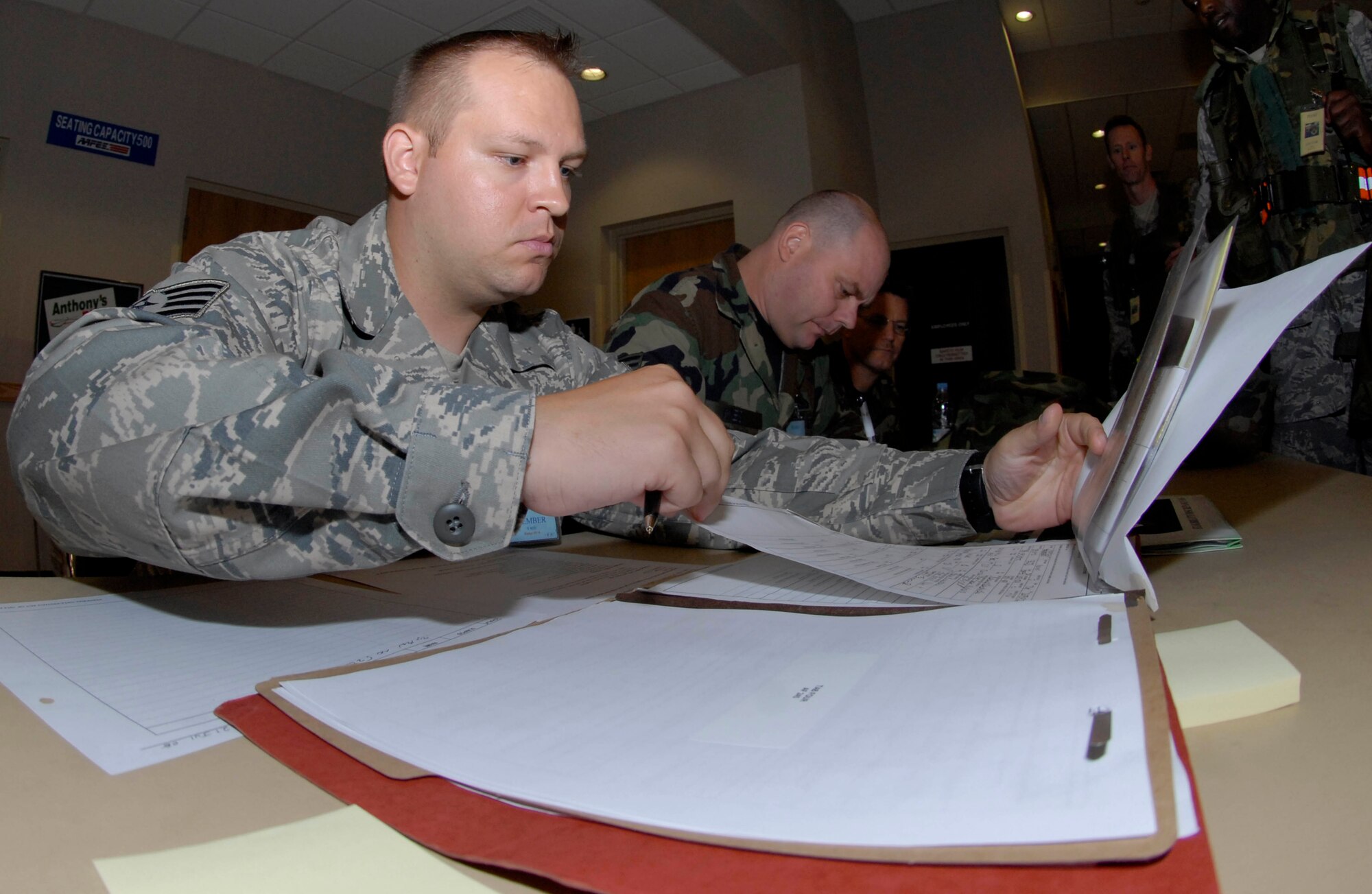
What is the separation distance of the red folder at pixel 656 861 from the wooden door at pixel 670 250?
4.17m

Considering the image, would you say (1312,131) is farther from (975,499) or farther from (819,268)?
(975,499)

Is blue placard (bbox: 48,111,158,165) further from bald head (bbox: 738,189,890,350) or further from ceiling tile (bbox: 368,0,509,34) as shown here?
bald head (bbox: 738,189,890,350)

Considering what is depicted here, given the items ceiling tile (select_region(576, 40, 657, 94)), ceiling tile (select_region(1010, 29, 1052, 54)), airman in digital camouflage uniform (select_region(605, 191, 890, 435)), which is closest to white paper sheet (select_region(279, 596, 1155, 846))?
airman in digital camouflage uniform (select_region(605, 191, 890, 435))

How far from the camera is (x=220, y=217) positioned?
12.0ft

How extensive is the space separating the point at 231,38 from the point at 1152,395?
4.20 metres

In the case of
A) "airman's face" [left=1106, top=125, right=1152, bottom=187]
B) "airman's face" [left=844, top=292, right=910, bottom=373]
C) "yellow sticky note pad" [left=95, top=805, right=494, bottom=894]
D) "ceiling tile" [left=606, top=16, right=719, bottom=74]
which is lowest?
"yellow sticky note pad" [left=95, top=805, right=494, bottom=894]

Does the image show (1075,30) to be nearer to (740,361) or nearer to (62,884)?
(740,361)

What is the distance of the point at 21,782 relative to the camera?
289mm

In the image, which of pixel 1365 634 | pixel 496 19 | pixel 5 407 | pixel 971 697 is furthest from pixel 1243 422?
pixel 5 407

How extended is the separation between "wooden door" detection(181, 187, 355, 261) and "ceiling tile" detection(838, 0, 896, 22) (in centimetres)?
305

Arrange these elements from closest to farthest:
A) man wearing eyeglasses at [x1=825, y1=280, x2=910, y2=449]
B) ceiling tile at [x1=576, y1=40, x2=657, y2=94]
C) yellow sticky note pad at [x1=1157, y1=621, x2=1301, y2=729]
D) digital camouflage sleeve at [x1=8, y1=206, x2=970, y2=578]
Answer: yellow sticky note pad at [x1=1157, y1=621, x2=1301, y2=729]
digital camouflage sleeve at [x1=8, y1=206, x2=970, y2=578]
man wearing eyeglasses at [x1=825, y1=280, x2=910, y2=449]
ceiling tile at [x1=576, y1=40, x2=657, y2=94]

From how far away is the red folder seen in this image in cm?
19

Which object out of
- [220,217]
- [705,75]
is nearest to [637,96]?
[705,75]

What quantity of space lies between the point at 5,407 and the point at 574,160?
3219mm
